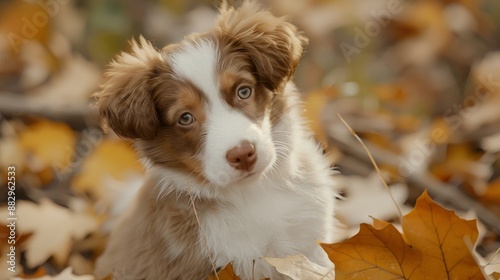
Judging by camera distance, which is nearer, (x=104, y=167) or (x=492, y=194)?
(x=492, y=194)

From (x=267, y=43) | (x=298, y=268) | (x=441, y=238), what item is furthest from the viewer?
(x=267, y=43)

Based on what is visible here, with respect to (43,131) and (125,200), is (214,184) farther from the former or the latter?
(43,131)

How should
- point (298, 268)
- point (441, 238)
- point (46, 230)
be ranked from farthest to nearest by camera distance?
point (46, 230), point (298, 268), point (441, 238)

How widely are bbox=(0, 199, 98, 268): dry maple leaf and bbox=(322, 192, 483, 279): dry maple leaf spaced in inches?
56.1

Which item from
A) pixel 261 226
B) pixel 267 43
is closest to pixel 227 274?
pixel 261 226

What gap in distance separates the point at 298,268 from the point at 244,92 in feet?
2.03

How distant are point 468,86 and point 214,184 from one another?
2.71m

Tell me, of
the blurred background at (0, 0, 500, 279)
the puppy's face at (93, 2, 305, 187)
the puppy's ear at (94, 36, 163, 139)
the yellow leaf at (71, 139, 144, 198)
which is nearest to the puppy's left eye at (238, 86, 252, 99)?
the puppy's face at (93, 2, 305, 187)

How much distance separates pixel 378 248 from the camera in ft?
6.75

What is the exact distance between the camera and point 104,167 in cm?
370

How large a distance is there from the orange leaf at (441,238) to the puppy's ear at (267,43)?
70 cm

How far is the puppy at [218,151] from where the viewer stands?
231cm

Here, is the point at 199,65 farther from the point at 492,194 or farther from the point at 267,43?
the point at 492,194

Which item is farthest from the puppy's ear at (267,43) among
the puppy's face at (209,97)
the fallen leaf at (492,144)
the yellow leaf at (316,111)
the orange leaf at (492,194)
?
the fallen leaf at (492,144)
